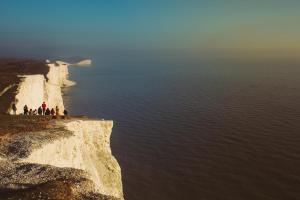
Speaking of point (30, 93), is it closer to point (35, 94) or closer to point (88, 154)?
point (35, 94)

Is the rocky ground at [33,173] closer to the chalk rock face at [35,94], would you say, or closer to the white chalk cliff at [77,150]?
the white chalk cliff at [77,150]

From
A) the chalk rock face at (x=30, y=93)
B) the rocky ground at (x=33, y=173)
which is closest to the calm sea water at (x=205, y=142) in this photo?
the chalk rock face at (x=30, y=93)

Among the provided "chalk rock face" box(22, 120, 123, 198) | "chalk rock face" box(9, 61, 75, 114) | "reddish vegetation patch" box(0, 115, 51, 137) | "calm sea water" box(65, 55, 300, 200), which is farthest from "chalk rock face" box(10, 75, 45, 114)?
"chalk rock face" box(22, 120, 123, 198)

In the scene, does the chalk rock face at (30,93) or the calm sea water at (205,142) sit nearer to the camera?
the calm sea water at (205,142)

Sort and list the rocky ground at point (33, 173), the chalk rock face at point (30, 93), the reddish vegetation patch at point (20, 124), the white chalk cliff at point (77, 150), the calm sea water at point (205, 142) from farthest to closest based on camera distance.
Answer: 1. the chalk rock face at point (30, 93)
2. the calm sea water at point (205, 142)
3. the reddish vegetation patch at point (20, 124)
4. the white chalk cliff at point (77, 150)
5. the rocky ground at point (33, 173)

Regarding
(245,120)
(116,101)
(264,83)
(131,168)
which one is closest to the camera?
(131,168)

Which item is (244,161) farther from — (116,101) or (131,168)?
(116,101)

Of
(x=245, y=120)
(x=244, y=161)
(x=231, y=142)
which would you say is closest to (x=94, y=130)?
(x=244, y=161)

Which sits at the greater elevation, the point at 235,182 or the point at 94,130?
the point at 94,130
